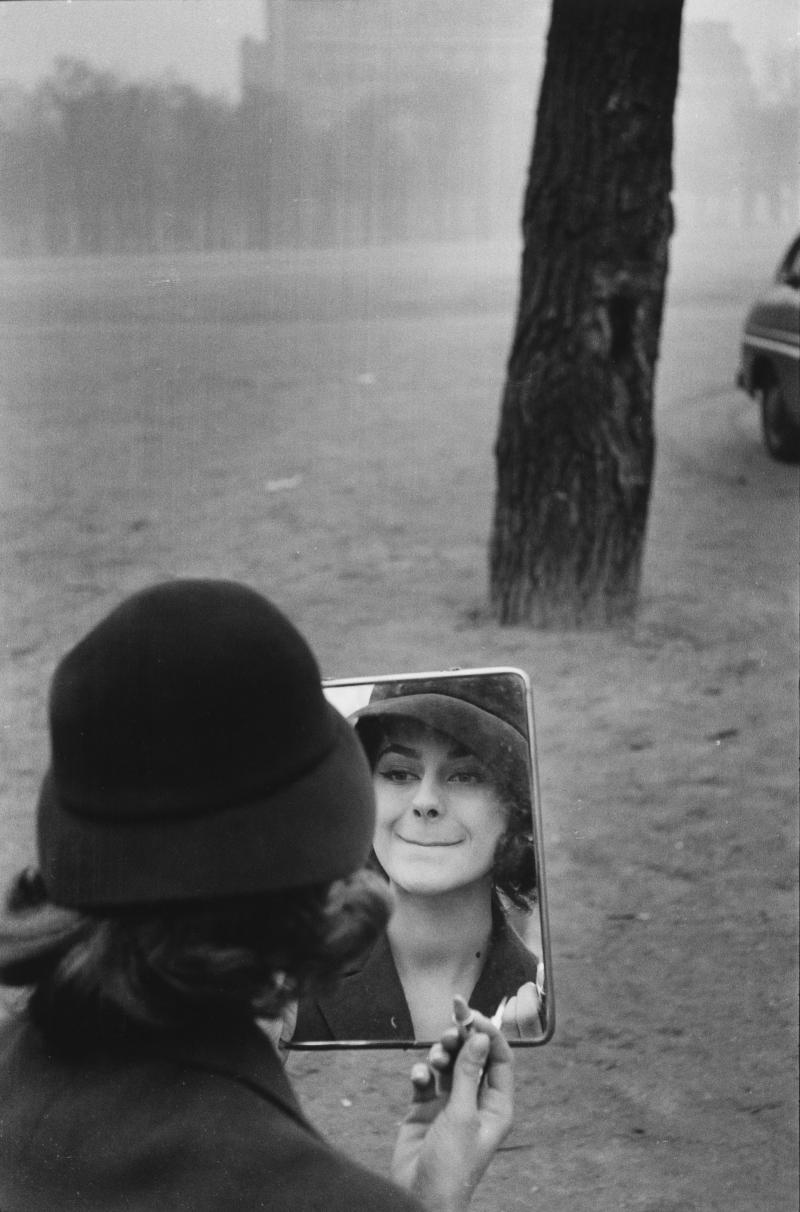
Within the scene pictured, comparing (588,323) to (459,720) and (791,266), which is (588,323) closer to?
(459,720)

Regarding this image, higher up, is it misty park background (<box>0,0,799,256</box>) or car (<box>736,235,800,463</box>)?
misty park background (<box>0,0,799,256</box>)

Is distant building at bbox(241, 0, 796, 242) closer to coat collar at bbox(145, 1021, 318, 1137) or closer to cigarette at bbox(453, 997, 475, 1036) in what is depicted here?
cigarette at bbox(453, 997, 475, 1036)

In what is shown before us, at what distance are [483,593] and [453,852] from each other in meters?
3.53

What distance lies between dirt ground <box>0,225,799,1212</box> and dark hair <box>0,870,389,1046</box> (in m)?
1.50

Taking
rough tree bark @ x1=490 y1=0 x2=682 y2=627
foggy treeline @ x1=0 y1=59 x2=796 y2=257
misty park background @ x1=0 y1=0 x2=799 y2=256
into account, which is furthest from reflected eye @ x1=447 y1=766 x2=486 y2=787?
rough tree bark @ x1=490 y1=0 x2=682 y2=627

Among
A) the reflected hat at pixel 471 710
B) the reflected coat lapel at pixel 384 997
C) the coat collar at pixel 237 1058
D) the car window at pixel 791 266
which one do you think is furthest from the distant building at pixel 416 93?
the coat collar at pixel 237 1058

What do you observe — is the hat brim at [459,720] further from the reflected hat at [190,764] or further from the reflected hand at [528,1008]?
the reflected hat at [190,764]

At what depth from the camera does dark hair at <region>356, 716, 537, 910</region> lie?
1755 millimetres

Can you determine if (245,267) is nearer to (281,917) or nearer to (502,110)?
(502,110)

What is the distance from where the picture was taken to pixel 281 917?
1.29 meters

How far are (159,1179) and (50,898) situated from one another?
254 mm

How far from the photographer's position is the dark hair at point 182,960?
1.27m

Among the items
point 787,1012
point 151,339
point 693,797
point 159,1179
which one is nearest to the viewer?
point 159,1179

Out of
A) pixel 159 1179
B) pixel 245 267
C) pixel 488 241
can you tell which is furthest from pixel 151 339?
pixel 159 1179
